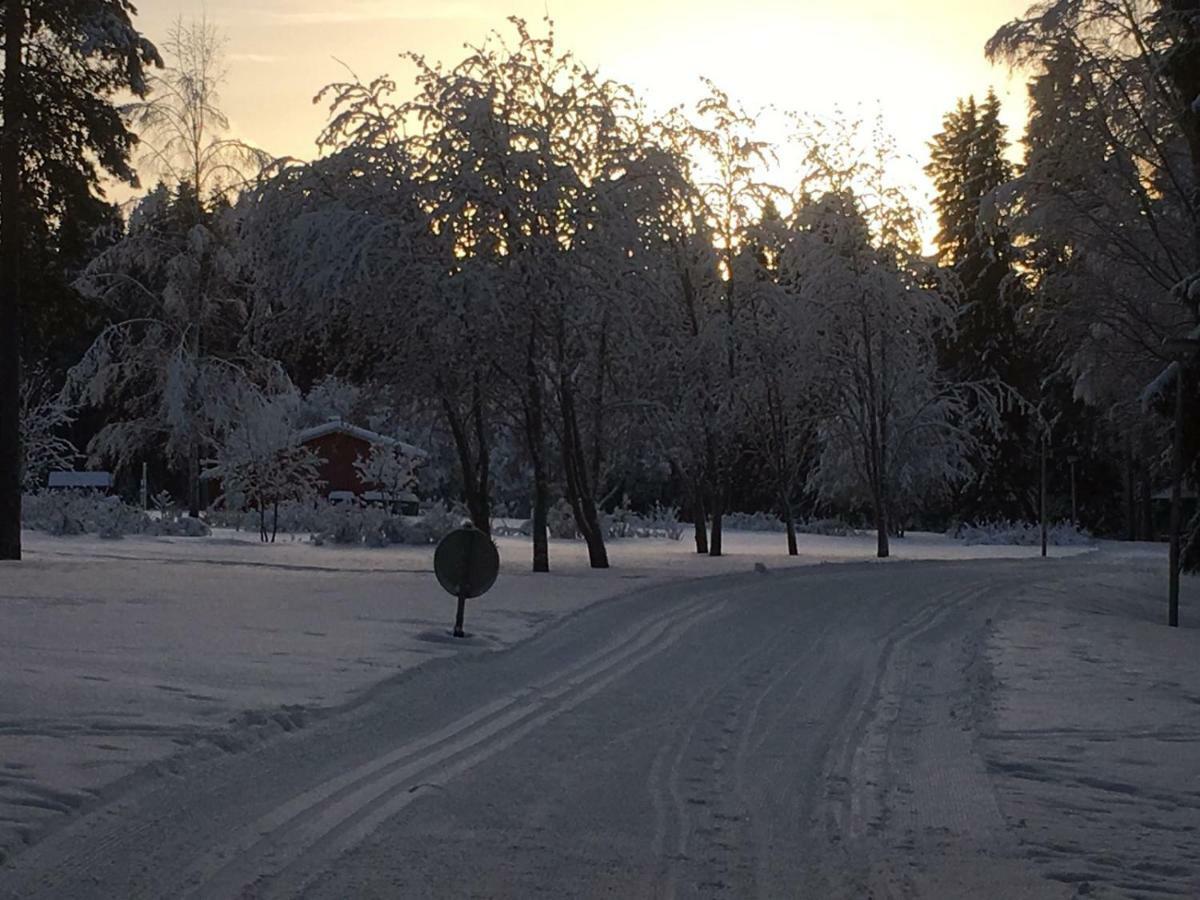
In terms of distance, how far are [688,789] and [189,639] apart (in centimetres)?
670

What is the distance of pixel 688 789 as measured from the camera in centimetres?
745

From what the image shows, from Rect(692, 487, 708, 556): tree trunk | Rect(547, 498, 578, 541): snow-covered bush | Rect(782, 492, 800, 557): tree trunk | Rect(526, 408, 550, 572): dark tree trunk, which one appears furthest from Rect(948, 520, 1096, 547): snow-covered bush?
Rect(526, 408, 550, 572): dark tree trunk

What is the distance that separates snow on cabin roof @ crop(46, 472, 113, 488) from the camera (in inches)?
3260

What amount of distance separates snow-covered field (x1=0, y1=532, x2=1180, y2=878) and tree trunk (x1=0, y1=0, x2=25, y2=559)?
1.05m

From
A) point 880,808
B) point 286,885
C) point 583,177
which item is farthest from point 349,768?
point 583,177

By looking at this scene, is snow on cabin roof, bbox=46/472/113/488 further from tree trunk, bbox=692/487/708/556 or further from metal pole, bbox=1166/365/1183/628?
metal pole, bbox=1166/365/1183/628

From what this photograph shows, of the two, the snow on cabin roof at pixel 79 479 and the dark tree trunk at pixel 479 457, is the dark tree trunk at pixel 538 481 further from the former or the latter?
the snow on cabin roof at pixel 79 479

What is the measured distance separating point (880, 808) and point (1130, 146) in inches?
753

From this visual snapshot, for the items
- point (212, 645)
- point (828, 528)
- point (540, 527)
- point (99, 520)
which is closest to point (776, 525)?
point (828, 528)

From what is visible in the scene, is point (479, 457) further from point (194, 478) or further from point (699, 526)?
point (194, 478)

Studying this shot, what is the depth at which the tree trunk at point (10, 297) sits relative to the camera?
76.6 ft

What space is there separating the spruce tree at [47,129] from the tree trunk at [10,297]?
0.05 ft

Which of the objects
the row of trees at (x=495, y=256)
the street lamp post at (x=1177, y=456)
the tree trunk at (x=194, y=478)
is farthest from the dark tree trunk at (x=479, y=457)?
the tree trunk at (x=194, y=478)

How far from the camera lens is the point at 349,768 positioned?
775 centimetres
